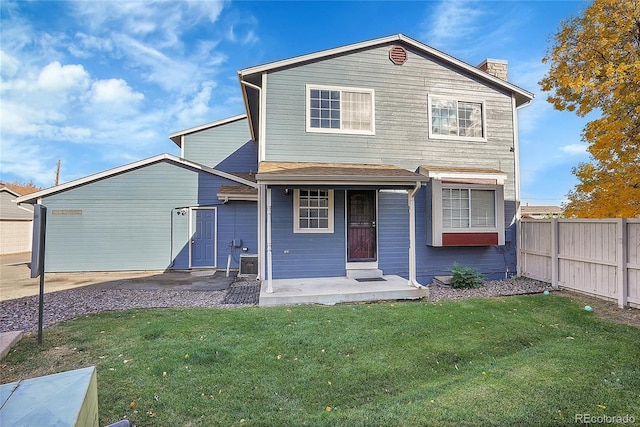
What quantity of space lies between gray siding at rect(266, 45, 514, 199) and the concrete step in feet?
9.43

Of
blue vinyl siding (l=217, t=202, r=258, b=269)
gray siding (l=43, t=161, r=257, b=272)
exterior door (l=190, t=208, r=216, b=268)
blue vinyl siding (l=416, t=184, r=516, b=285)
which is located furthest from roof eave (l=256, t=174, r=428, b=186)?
exterior door (l=190, t=208, r=216, b=268)

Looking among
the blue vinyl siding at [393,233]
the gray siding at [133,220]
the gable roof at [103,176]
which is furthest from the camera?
the gray siding at [133,220]

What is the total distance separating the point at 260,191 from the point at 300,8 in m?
6.57

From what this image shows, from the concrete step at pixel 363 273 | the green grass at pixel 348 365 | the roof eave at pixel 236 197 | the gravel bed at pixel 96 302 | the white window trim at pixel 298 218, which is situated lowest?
the gravel bed at pixel 96 302

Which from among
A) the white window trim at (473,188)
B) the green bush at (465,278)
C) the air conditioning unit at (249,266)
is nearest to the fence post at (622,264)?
the green bush at (465,278)

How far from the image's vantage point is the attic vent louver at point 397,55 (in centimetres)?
856

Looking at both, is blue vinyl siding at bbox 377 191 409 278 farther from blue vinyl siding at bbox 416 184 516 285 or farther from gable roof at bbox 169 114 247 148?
gable roof at bbox 169 114 247 148

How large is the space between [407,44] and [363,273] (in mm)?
6384

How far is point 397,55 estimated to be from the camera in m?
8.59

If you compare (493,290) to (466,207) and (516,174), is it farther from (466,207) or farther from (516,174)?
(516,174)

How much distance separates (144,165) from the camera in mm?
10906

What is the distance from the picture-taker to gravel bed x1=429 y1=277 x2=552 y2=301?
283 inches

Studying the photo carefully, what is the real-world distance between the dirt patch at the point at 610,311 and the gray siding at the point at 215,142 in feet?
44.6

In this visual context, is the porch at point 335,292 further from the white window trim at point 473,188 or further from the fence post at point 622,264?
the fence post at point 622,264
